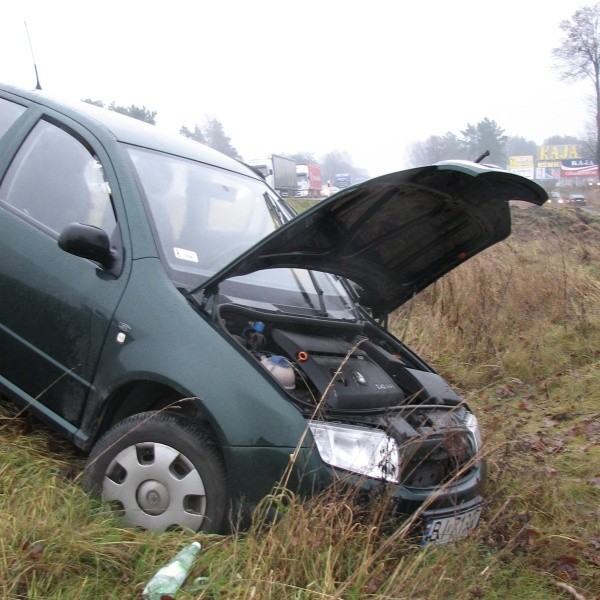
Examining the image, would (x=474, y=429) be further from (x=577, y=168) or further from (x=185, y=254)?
(x=577, y=168)

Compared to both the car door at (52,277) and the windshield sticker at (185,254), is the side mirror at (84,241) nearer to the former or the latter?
the car door at (52,277)

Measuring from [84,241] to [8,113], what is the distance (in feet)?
4.72

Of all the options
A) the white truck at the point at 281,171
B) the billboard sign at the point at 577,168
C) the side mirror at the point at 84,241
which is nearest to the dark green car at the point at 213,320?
the side mirror at the point at 84,241

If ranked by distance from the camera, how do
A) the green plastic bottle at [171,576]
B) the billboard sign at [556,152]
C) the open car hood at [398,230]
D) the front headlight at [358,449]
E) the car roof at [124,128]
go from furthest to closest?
1. the billboard sign at [556,152]
2. the car roof at [124,128]
3. the open car hood at [398,230]
4. the front headlight at [358,449]
5. the green plastic bottle at [171,576]

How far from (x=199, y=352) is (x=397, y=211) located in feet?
4.06

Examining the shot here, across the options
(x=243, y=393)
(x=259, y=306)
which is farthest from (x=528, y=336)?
(x=243, y=393)

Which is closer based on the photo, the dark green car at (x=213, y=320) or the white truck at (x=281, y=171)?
the dark green car at (x=213, y=320)

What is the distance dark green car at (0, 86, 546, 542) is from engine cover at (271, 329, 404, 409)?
0.04 feet

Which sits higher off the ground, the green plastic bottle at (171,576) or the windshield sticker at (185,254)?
the windshield sticker at (185,254)

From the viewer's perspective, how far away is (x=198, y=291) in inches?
123

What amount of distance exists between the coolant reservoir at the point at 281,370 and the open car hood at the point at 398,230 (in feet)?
1.36

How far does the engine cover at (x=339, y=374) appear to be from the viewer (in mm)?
3148

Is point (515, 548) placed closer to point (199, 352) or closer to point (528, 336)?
point (199, 352)

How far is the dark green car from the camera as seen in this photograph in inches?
109
